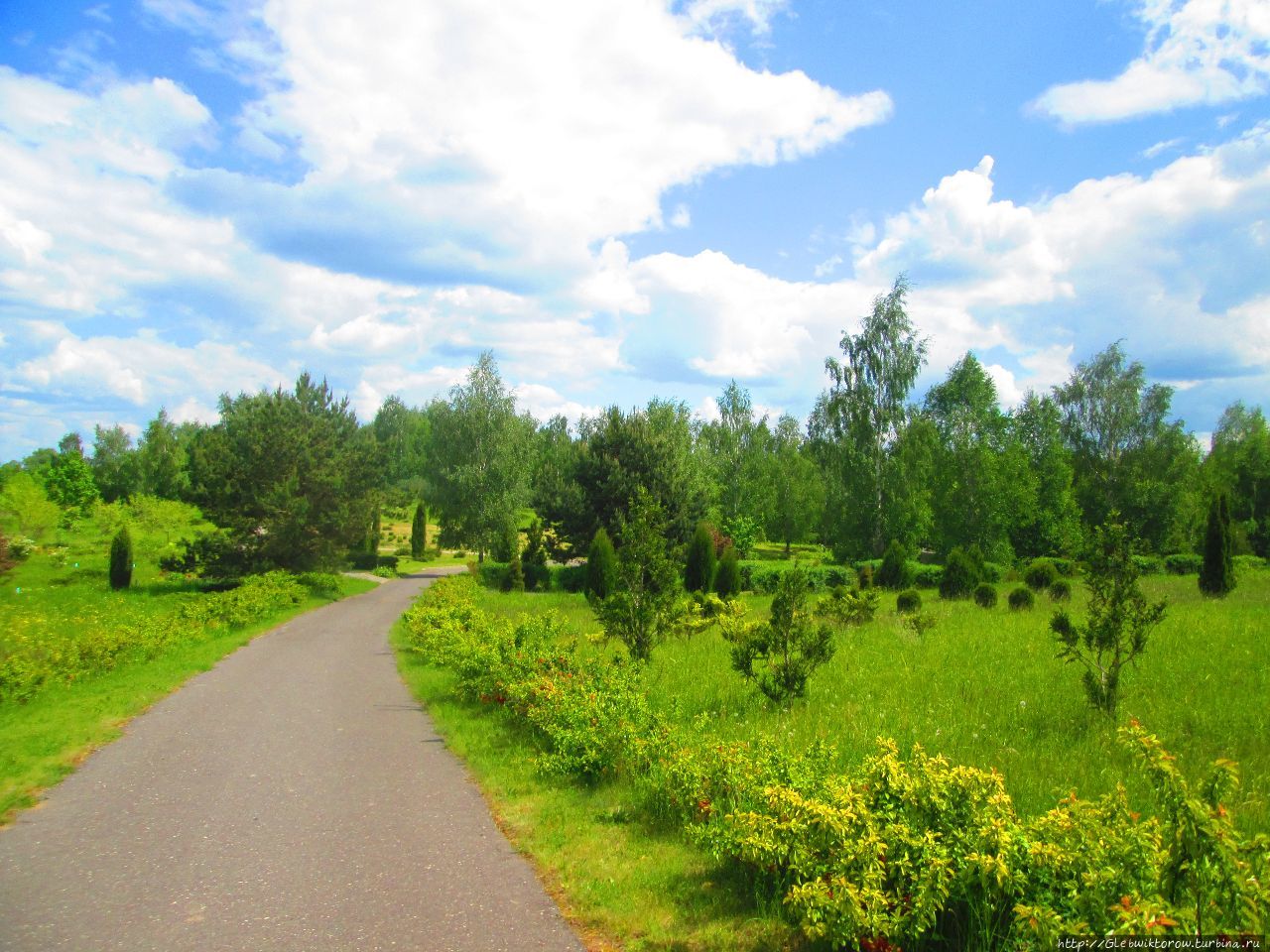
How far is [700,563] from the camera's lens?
27109mm

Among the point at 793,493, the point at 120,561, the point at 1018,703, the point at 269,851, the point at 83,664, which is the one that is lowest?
the point at 83,664

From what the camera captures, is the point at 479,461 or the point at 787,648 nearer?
the point at 787,648

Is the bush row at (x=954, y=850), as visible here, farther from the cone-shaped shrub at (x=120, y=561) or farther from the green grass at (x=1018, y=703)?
the cone-shaped shrub at (x=120, y=561)

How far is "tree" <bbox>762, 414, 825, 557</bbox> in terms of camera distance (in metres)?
52.1

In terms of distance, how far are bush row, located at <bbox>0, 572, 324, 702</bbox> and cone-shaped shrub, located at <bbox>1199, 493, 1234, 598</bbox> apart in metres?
24.2

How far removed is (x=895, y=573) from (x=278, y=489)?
2332cm

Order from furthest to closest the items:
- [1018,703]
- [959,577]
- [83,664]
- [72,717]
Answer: [959,577] < [83,664] < [72,717] < [1018,703]

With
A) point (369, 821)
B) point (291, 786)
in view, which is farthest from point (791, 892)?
point (291, 786)

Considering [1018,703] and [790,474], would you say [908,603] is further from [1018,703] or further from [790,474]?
[790,474]

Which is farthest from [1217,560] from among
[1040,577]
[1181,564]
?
[1181,564]

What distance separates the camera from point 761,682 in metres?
8.97

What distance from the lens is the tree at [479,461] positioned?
41.0m

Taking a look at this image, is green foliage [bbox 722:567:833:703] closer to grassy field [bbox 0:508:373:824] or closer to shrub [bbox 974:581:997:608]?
grassy field [bbox 0:508:373:824]

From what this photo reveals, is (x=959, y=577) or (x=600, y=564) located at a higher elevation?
(x=959, y=577)
